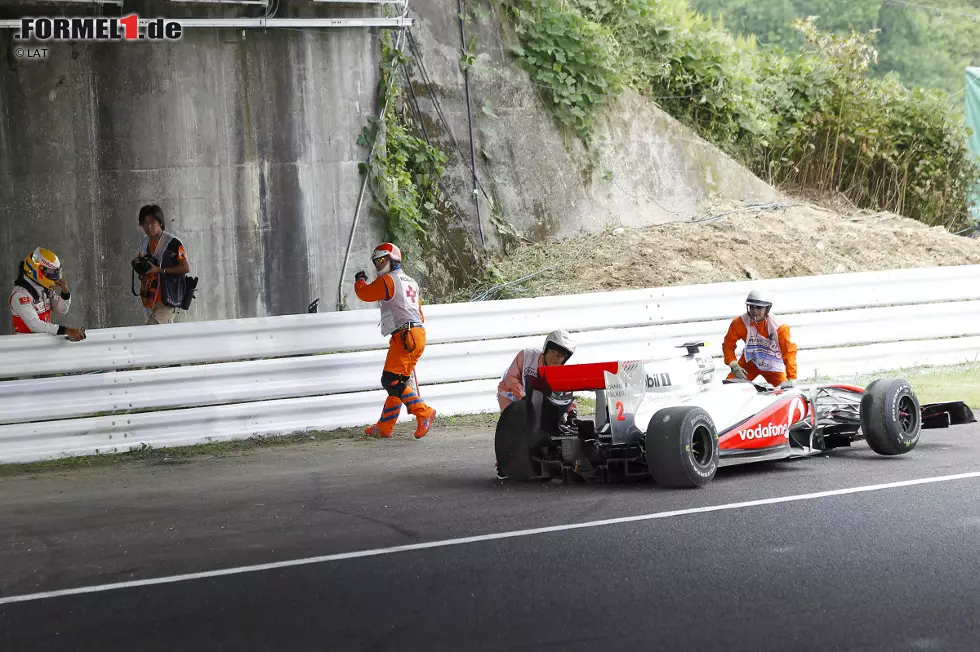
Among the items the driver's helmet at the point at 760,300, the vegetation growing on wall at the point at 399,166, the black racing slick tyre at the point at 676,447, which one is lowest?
the black racing slick tyre at the point at 676,447

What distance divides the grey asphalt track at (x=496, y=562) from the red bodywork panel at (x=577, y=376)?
0.72m

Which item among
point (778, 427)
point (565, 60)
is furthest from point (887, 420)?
point (565, 60)

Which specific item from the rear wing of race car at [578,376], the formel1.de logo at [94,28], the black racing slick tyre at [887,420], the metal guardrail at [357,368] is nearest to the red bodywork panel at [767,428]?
the black racing slick tyre at [887,420]

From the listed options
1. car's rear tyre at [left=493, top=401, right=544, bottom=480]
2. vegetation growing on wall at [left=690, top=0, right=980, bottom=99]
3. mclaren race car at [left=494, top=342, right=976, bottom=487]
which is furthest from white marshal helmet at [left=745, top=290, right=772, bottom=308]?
vegetation growing on wall at [left=690, top=0, right=980, bottom=99]

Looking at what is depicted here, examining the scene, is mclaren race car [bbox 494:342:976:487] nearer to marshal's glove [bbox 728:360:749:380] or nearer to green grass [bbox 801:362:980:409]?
marshal's glove [bbox 728:360:749:380]

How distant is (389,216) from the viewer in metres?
15.7

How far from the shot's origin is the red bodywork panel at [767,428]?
8953 millimetres

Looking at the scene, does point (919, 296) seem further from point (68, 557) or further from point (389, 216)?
point (68, 557)

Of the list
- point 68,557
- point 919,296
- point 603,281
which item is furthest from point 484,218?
point 68,557

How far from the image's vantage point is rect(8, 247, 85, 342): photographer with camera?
11461 millimetres

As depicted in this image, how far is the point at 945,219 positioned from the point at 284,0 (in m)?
12.8

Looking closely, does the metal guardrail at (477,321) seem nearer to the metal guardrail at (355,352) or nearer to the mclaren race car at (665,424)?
the metal guardrail at (355,352)

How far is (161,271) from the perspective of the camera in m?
12.8

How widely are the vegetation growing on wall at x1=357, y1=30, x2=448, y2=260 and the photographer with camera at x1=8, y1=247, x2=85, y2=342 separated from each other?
4.43 m
